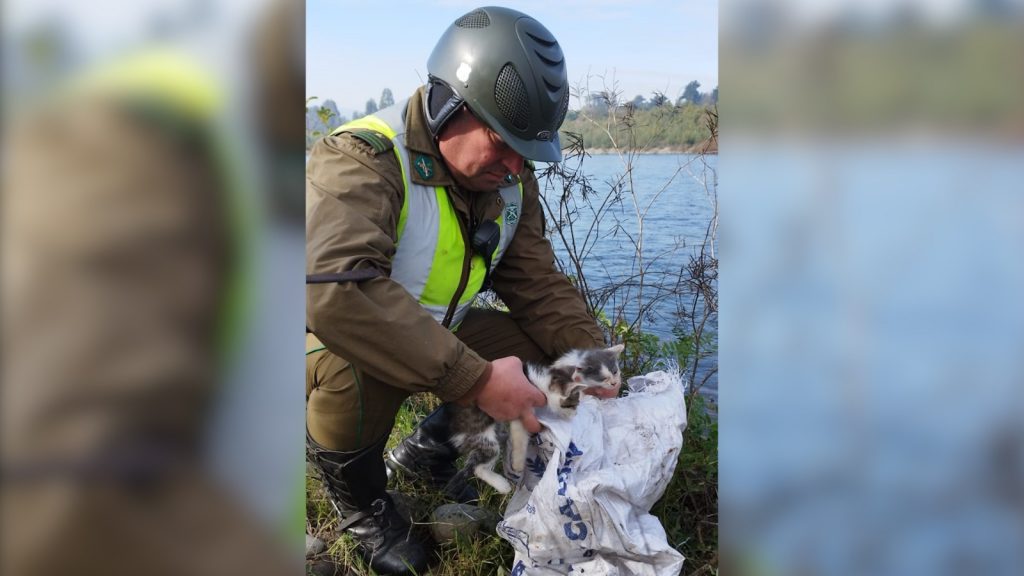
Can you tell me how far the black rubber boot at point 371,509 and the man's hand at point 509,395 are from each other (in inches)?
25.7

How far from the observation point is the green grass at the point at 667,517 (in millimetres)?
3420

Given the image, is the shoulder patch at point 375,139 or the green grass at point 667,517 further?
the green grass at point 667,517

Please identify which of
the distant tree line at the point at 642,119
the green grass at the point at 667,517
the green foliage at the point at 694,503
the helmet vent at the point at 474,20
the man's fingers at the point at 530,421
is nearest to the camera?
the man's fingers at the point at 530,421

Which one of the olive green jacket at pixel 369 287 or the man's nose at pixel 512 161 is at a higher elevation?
the man's nose at pixel 512 161

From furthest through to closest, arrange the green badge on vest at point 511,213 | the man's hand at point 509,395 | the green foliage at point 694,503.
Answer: the green badge on vest at point 511,213
the green foliage at point 694,503
the man's hand at point 509,395

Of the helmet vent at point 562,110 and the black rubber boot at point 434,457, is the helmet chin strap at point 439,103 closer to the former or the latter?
the helmet vent at point 562,110

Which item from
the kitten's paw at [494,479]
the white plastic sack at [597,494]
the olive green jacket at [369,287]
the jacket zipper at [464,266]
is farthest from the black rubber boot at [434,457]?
the olive green jacket at [369,287]

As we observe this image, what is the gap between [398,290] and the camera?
9.64ft

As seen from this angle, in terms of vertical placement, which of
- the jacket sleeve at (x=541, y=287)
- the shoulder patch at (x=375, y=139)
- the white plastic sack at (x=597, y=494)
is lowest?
the white plastic sack at (x=597, y=494)

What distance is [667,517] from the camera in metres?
3.68

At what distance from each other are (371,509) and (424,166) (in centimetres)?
158

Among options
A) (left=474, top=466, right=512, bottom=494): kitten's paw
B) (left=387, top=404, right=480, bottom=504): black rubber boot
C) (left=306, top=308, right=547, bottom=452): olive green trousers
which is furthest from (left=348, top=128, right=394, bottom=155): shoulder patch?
(left=474, top=466, right=512, bottom=494): kitten's paw
